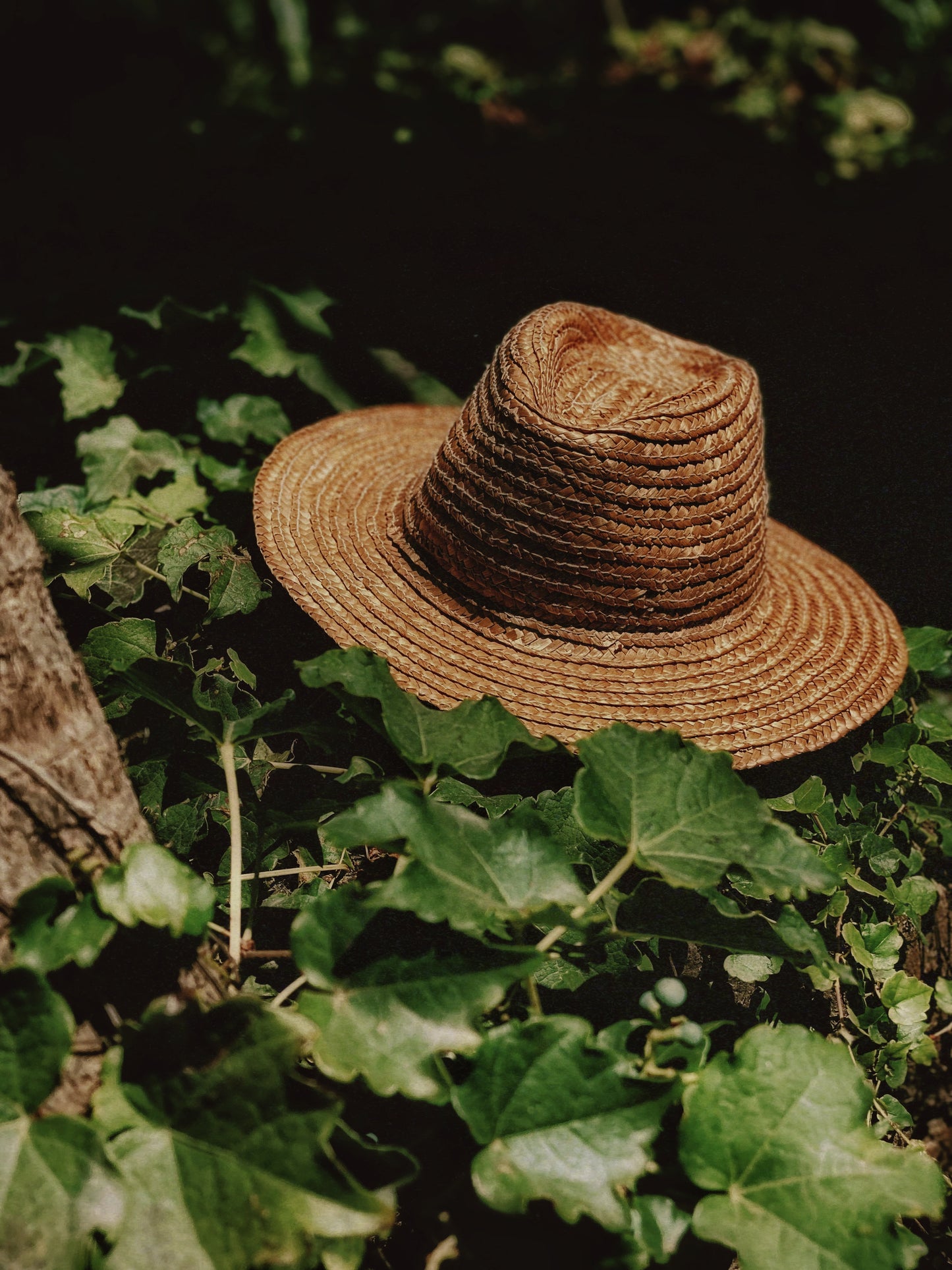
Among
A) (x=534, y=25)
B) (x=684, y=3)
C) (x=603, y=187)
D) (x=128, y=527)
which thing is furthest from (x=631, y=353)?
(x=684, y=3)

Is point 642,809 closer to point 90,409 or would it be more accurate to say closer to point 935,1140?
point 935,1140

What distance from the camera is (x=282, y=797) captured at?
925mm

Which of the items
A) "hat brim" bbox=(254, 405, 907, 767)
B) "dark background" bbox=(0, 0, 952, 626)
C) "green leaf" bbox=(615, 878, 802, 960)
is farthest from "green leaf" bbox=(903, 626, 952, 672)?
"green leaf" bbox=(615, 878, 802, 960)

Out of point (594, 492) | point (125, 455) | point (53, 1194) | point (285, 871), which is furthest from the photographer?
point (125, 455)

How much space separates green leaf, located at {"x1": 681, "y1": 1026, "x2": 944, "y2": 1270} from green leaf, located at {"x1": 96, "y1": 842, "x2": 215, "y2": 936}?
41cm

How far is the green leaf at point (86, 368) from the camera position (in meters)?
1.79

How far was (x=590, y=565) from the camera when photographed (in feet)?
3.90

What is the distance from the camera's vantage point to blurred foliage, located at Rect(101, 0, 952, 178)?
2.40 metres

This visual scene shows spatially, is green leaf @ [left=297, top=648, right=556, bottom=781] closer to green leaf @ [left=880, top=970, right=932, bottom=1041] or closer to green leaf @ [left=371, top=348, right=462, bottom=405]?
green leaf @ [left=880, top=970, right=932, bottom=1041]

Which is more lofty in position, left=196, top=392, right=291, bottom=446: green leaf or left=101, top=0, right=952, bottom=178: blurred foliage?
left=101, top=0, right=952, bottom=178: blurred foliage

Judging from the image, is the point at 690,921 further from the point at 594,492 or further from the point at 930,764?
the point at 930,764

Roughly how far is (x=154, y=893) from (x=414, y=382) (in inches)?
66.1

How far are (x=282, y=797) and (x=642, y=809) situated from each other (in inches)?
15.2

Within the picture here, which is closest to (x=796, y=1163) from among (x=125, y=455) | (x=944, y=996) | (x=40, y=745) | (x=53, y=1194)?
(x=53, y=1194)
